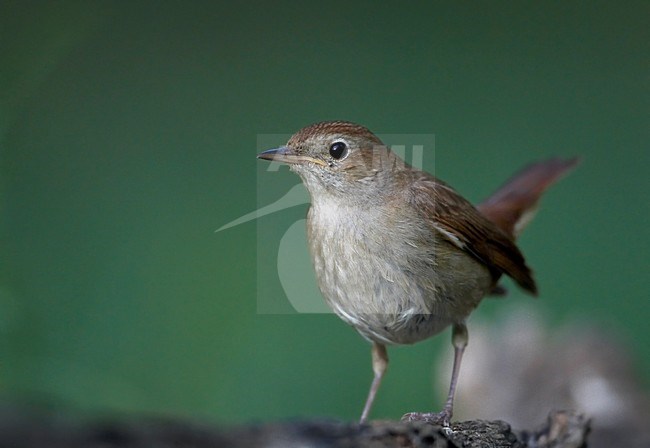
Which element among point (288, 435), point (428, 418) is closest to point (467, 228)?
point (428, 418)

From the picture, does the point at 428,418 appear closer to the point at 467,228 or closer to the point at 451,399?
the point at 451,399

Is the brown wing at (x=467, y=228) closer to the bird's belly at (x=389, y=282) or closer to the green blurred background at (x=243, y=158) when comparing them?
the bird's belly at (x=389, y=282)

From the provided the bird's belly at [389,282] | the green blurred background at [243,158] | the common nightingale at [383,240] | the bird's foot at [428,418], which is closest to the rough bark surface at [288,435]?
the bird's foot at [428,418]

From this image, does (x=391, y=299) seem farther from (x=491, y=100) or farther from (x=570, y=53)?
(x=570, y=53)

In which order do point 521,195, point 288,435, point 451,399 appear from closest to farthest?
1. point 288,435
2. point 451,399
3. point 521,195

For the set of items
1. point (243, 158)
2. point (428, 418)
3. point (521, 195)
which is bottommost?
point (428, 418)

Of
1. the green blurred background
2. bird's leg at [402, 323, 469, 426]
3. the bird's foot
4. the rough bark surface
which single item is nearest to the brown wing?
bird's leg at [402, 323, 469, 426]

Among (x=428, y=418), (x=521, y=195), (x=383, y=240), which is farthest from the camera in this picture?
(x=521, y=195)
